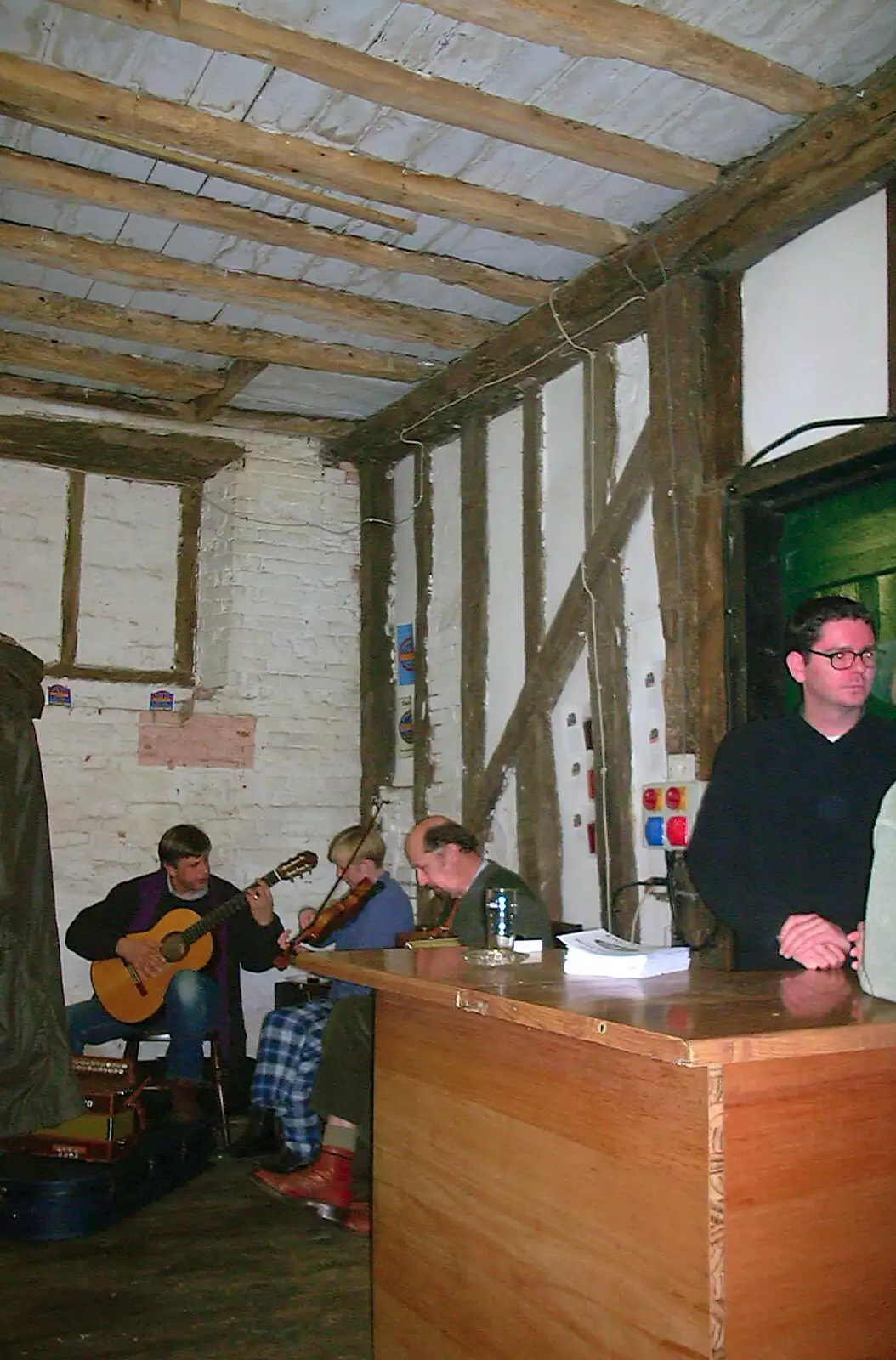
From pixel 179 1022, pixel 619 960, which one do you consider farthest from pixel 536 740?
pixel 619 960

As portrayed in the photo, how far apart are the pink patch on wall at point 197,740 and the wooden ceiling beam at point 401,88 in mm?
3229

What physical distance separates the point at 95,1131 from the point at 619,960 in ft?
7.75

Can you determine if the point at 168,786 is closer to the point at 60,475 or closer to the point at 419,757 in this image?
the point at 419,757

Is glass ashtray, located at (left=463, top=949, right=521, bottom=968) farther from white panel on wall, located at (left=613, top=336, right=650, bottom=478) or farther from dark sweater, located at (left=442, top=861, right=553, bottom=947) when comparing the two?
white panel on wall, located at (left=613, top=336, right=650, bottom=478)

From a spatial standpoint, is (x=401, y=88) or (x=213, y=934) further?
(x=213, y=934)

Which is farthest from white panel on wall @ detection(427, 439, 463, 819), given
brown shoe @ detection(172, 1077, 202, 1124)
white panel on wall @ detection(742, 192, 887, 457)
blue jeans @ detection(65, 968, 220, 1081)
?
white panel on wall @ detection(742, 192, 887, 457)

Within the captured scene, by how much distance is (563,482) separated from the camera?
4750 millimetres

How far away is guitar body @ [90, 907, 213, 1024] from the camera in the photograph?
471 centimetres

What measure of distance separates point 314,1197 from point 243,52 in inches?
136

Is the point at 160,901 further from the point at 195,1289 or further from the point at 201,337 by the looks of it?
the point at 201,337

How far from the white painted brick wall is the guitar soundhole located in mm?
766

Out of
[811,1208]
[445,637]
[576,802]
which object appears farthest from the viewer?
[445,637]

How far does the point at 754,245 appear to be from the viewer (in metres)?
3.73

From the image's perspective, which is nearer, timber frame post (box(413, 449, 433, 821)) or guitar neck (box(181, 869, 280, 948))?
guitar neck (box(181, 869, 280, 948))
